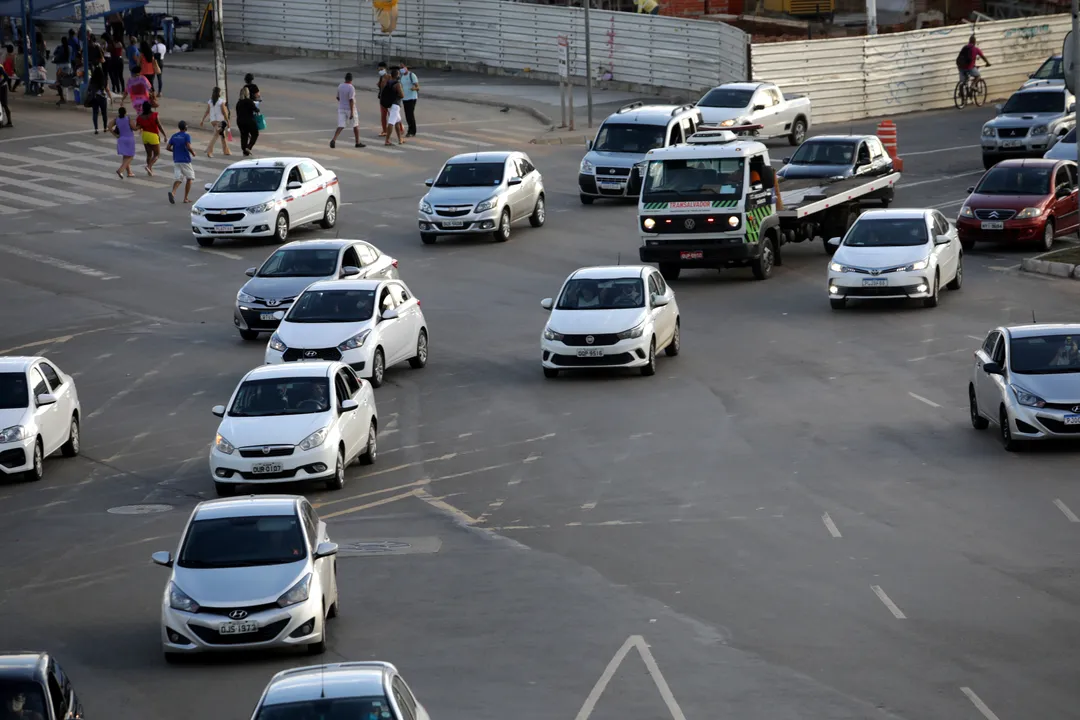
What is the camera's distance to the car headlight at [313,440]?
21.8 meters

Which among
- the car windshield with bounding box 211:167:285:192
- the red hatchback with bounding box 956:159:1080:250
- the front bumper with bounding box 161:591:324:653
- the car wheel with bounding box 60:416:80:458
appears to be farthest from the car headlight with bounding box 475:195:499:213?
the front bumper with bounding box 161:591:324:653

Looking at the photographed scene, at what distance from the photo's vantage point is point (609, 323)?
27.5 metres

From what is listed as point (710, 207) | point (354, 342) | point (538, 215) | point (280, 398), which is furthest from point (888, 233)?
point (280, 398)

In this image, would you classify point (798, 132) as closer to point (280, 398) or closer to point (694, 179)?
point (694, 179)

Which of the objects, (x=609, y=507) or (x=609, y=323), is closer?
(x=609, y=507)

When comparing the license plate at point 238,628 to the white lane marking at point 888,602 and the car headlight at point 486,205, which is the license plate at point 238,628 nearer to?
the white lane marking at point 888,602

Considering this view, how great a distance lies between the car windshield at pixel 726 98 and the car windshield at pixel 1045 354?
88.1 ft

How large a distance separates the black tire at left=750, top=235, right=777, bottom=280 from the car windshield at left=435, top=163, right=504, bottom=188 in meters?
6.47

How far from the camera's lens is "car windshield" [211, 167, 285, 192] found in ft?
126

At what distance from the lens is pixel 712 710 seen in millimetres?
14297

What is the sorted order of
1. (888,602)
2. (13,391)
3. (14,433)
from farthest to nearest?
1. (13,391)
2. (14,433)
3. (888,602)

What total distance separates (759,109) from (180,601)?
3579 cm

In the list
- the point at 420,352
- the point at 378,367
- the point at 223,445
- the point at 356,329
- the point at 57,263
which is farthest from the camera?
the point at 57,263

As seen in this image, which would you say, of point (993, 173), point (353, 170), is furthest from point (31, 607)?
point (353, 170)
